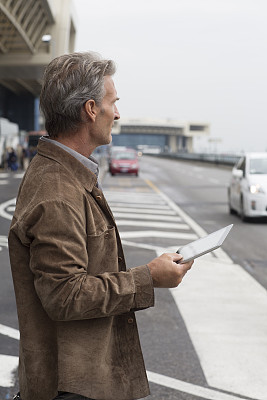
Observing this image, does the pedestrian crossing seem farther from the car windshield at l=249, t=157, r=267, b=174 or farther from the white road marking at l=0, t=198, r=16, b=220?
the white road marking at l=0, t=198, r=16, b=220

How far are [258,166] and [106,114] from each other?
14.2 meters

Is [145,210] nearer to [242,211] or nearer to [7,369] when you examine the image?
[242,211]

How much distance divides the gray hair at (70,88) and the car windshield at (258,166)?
14.0m

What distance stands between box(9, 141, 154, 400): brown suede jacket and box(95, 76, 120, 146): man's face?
13cm

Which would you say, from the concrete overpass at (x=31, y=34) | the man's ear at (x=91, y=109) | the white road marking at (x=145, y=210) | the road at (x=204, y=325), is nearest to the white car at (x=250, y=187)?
the road at (x=204, y=325)

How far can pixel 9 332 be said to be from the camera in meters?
6.18

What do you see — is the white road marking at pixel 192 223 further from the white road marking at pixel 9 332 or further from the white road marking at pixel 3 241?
the white road marking at pixel 9 332

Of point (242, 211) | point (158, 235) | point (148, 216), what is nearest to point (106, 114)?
point (158, 235)

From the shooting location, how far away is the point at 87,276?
214 cm

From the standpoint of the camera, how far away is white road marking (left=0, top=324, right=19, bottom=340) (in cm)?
608

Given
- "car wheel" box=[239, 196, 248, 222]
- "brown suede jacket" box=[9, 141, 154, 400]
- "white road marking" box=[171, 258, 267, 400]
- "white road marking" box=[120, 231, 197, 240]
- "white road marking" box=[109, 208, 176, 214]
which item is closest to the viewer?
"brown suede jacket" box=[9, 141, 154, 400]

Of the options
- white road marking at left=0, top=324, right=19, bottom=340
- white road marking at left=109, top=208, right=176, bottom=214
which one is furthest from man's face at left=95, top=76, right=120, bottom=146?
white road marking at left=109, top=208, right=176, bottom=214

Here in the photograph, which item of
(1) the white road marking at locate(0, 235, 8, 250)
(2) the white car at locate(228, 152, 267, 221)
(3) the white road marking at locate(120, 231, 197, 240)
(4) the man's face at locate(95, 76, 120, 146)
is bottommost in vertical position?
(3) the white road marking at locate(120, 231, 197, 240)

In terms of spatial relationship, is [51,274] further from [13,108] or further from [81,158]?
[13,108]
